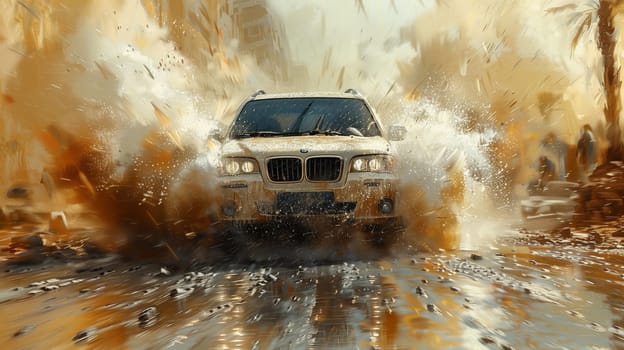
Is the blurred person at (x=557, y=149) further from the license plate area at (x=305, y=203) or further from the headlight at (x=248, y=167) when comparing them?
the headlight at (x=248, y=167)

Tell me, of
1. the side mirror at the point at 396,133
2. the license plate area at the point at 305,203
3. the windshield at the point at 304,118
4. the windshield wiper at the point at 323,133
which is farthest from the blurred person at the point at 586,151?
the license plate area at the point at 305,203

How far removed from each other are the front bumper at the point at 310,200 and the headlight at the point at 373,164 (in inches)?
4.1

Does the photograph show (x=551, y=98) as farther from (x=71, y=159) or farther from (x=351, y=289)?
(x=351, y=289)

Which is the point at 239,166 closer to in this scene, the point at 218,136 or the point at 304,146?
the point at 304,146

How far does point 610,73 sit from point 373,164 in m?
15.9

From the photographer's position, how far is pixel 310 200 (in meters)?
7.68

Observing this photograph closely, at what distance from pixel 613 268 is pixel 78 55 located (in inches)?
648

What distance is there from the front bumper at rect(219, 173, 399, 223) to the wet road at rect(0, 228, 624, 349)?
48 centimetres

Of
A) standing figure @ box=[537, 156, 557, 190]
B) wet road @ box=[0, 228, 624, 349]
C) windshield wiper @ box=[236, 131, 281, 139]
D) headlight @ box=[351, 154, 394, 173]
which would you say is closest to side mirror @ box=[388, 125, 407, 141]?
headlight @ box=[351, 154, 394, 173]

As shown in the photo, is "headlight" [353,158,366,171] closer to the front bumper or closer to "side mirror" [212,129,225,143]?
the front bumper

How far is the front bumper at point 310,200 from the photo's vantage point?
7629mm

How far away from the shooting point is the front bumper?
763cm

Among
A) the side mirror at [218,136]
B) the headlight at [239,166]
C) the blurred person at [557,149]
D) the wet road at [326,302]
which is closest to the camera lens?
the wet road at [326,302]

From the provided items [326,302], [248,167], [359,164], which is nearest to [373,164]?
[359,164]
